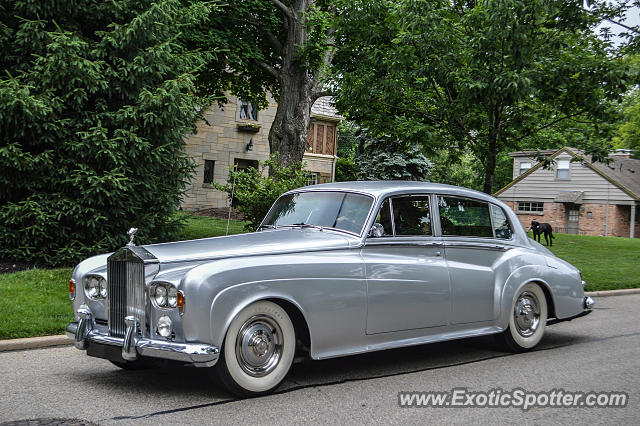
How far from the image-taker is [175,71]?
12.4m

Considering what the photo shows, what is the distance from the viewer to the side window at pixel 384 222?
6199mm

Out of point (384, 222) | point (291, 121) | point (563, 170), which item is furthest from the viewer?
point (563, 170)

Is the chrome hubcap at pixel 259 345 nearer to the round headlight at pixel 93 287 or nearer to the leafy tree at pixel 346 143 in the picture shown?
the round headlight at pixel 93 287

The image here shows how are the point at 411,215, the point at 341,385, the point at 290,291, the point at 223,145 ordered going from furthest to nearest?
1. the point at 223,145
2. the point at 411,215
3. the point at 341,385
4. the point at 290,291

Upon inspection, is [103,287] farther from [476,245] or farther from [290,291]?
[476,245]

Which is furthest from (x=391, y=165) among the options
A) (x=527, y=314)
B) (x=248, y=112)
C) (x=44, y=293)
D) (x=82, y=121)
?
(x=527, y=314)

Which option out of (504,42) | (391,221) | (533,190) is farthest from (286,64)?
(533,190)

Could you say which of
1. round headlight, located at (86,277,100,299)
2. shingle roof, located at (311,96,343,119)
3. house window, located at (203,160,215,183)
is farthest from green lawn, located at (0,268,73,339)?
shingle roof, located at (311,96,343,119)

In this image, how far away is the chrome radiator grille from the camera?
516 centimetres

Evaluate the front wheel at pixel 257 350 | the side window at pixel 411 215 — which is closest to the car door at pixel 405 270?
the side window at pixel 411 215

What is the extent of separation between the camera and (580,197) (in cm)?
4359

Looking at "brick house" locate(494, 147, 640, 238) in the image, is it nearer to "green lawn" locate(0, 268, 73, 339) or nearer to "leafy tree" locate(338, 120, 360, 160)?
"leafy tree" locate(338, 120, 360, 160)

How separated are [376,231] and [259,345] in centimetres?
166

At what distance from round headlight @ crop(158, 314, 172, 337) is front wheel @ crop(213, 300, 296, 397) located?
0.44 meters
